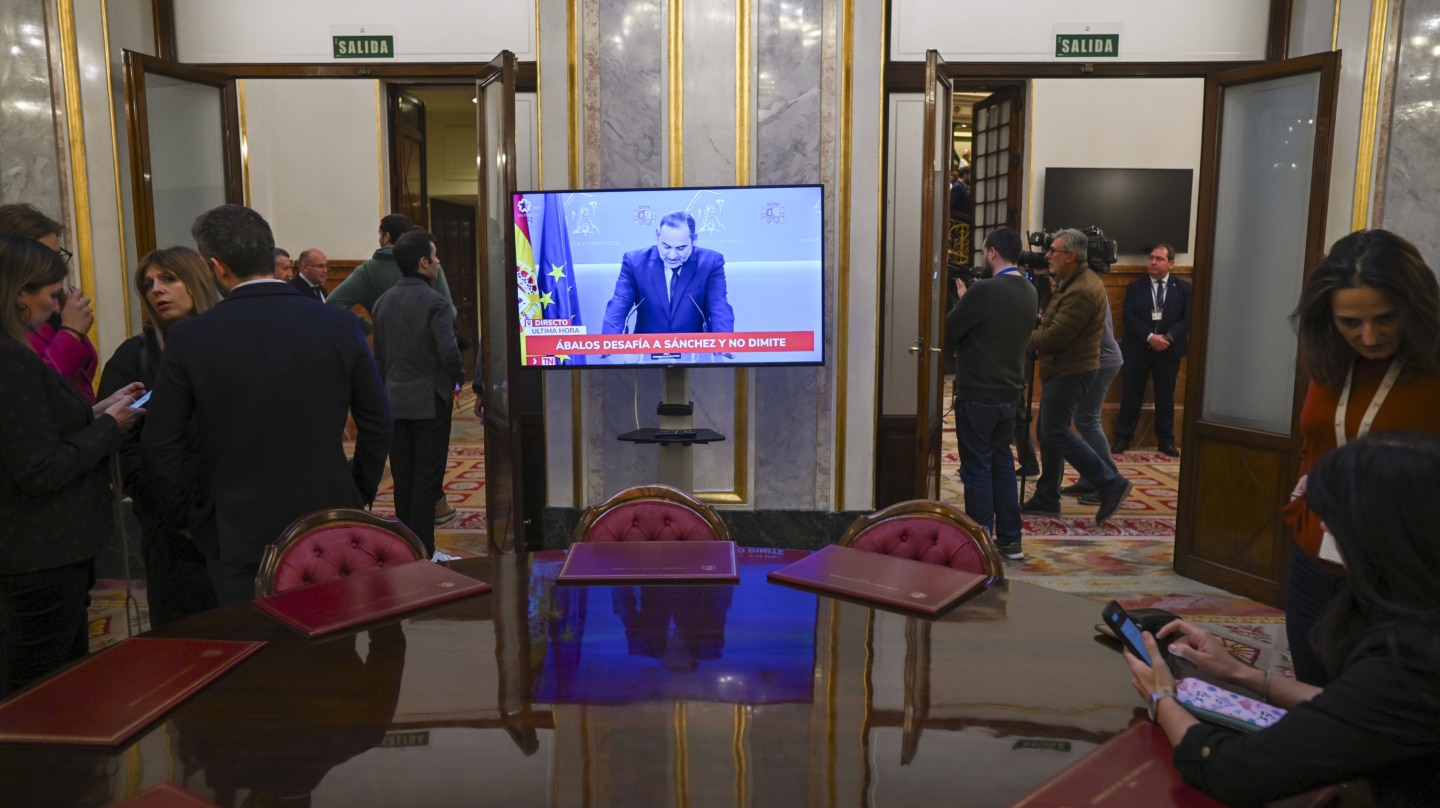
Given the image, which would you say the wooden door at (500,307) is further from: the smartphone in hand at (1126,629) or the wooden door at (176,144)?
the smartphone in hand at (1126,629)

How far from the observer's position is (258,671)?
1673 millimetres

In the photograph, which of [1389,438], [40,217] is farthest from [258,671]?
[40,217]

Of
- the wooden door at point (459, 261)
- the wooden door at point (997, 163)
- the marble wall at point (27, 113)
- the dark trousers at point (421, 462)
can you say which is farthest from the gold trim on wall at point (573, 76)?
the wooden door at point (459, 261)

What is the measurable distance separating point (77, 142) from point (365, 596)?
139 inches

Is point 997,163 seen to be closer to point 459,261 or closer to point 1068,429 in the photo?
point 1068,429

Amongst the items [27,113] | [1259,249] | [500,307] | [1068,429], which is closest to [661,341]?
[500,307]

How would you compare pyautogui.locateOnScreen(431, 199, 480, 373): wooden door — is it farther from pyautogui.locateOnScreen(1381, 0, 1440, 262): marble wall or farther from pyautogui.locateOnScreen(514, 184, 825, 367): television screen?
pyautogui.locateOnScreen(1381, 0, 1440, 262): marble wall

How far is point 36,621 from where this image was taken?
2387 mm

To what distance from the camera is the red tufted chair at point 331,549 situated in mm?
2195

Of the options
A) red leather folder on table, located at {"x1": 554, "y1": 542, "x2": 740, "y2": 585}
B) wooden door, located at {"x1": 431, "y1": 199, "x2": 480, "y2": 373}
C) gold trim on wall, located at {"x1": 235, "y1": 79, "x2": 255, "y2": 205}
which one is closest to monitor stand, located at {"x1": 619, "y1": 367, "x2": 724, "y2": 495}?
red leather folder on table, located at {"x1": 554, "y1": 542, "x2": 740, "y2": 585}

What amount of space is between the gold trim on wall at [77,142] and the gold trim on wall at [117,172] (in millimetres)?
128

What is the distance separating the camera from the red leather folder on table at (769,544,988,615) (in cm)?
201

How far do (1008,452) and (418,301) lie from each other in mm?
2777

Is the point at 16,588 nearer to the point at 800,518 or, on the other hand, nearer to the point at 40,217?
the point at 40,217
